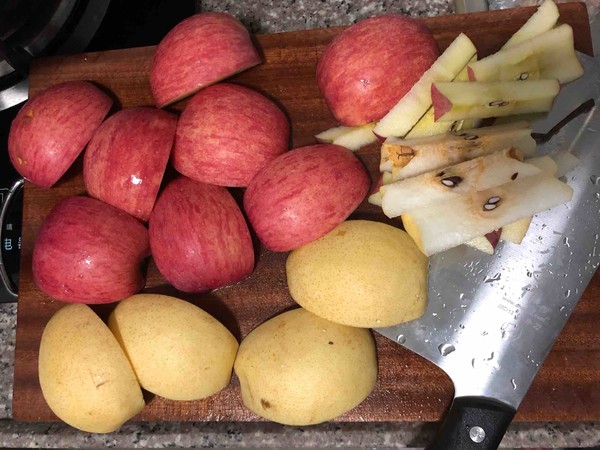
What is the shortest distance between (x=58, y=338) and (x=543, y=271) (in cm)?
Result: 79

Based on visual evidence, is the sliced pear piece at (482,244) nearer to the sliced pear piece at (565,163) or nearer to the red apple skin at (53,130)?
the sliced pear piece at (565,163)

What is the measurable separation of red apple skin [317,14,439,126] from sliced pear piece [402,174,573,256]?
20 centimetres

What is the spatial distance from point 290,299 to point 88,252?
0.34 m

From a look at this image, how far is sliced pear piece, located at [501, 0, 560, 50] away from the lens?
3.10 feet

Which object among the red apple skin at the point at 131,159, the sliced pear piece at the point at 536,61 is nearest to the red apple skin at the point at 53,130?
the red apple skin at the point at 131,159

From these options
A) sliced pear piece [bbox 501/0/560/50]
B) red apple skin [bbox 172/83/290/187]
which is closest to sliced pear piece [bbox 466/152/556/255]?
sliced pear piece [bbox 501/0/560/50]

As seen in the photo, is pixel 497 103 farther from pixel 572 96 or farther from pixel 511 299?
pixel 511 299

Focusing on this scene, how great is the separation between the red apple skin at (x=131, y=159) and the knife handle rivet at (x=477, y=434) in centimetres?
62

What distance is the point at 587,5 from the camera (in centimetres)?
111

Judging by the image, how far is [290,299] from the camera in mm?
1002

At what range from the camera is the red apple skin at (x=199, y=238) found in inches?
35.8

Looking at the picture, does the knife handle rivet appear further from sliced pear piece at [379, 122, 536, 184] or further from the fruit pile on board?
sliced pear piece at [379, 122, 536, 184]

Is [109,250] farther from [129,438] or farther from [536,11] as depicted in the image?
[536,11]

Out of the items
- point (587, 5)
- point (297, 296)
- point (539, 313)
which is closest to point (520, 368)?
point (539, 313)
